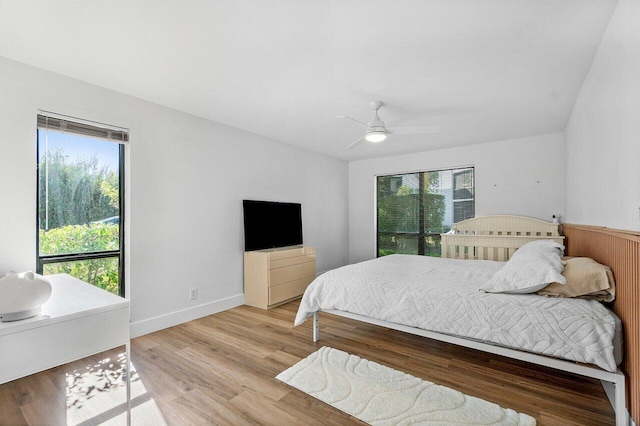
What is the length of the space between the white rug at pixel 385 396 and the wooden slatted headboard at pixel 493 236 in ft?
9.94

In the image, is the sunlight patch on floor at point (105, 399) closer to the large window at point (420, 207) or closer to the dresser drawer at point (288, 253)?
the dresser drawer at point (288, 253)

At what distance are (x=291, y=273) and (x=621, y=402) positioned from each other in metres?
3.33

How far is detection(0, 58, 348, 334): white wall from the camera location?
227 centimetres

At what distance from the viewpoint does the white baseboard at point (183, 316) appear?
2.95 metres

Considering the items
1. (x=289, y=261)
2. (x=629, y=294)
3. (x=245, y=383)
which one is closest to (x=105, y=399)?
(x=245, y=383)

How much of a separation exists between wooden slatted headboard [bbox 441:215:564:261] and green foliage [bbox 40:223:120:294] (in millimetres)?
4547

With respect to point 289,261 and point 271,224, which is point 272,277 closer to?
point 289,261

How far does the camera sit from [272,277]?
384 cm

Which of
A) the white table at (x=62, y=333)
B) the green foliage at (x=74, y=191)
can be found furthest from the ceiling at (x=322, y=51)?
the white table at (x=62, y=333)

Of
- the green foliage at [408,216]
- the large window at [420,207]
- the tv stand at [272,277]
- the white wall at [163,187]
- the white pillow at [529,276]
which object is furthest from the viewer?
the green foliage at [408,216]

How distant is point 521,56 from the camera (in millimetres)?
2184

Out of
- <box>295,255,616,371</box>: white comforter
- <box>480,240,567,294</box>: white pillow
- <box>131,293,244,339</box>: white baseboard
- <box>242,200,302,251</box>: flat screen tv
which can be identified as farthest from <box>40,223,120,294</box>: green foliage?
<box>480,240,567,294</box>: white pillow

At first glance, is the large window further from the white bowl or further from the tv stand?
the white bowl

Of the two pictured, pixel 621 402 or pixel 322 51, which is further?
pixel 322 51
